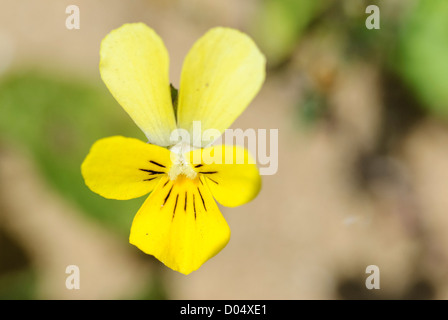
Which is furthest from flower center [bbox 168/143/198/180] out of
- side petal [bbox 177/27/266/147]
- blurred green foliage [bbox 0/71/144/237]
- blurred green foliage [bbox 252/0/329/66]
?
blurred green foliage [bbox 252/0/329/66]

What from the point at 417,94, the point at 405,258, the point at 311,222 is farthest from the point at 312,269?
the point at 417,94

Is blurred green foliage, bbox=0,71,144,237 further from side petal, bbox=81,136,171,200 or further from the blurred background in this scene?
side petal, bbox=81,136,171,200

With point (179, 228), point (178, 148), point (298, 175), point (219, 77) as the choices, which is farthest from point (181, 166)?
point (298, 175)

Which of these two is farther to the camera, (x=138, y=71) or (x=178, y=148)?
(x=178, y=148)

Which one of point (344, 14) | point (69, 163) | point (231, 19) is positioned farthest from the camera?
point (231, 19)

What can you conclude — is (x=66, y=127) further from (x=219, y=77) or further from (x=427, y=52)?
(x=427, y=52)

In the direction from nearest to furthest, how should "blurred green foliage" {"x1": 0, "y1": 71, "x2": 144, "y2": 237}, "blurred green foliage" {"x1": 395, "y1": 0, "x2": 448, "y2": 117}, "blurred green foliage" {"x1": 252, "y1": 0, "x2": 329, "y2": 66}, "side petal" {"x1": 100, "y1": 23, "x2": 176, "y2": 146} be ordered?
1. "side petal" {"x1": 100, "y1": 23, "x2": 176, "y2": 146}
2. "blurred green foliage" {"x1": 0, "y1": 71, "x2": 144, "y2": 237}
3. "blurred green foliage" {"x1": 395, "y1": 0, "x2": 448, "y2": 117}
4. "blurred green foliage" {"x1": 252, "y1": 0, "x2": 329, "y2": 66}

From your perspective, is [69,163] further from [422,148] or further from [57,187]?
[422,148]
